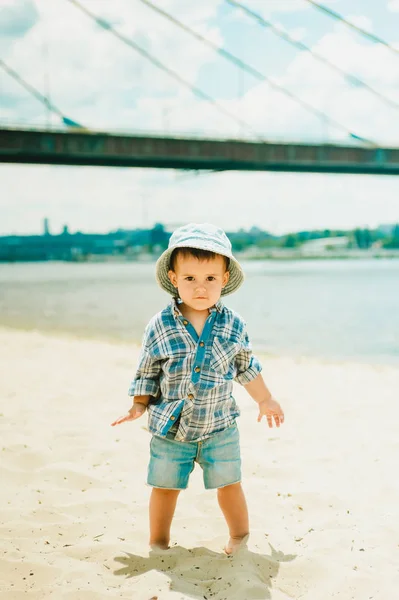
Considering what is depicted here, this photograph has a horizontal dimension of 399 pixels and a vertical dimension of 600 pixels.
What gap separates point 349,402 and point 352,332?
696 centimetres

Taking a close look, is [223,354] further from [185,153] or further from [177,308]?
[185,153]

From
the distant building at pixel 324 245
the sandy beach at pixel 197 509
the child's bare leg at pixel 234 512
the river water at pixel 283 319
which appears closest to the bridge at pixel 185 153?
the river water at pixel 283 319

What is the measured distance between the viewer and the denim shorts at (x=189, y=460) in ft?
6.66

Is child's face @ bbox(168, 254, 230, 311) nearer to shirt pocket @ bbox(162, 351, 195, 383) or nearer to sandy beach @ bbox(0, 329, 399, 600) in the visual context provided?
shirt pocket @ bbox(162, 351, 195, 383)

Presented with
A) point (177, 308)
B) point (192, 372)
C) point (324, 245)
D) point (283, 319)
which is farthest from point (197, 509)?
point (324, 245)

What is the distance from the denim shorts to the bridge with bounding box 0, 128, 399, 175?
22120mm

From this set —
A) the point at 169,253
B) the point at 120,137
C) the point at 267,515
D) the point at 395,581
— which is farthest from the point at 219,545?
the point at 120,137

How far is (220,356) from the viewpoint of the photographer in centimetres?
202

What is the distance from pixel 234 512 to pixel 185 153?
24078 mm

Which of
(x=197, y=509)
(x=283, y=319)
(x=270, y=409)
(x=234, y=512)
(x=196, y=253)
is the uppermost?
(x=196, y=253)

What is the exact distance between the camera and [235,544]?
85.0 inches

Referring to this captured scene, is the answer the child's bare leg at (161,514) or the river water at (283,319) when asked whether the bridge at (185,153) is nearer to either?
the river water at (283,319)

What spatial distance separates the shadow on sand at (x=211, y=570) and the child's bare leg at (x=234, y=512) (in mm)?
60

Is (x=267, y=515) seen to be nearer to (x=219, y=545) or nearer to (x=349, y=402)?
(x=219, y=545)
